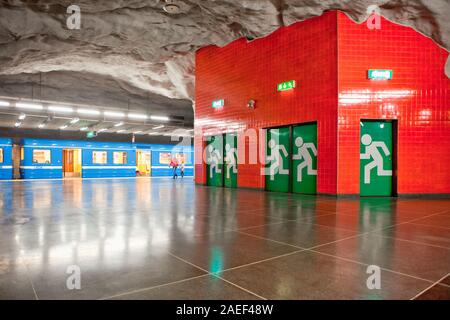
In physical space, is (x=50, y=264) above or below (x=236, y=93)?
below

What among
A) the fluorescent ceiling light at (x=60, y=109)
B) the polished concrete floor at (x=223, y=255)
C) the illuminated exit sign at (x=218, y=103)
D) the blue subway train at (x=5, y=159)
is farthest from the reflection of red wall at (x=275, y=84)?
the blue subway train at (x=5, y=159)

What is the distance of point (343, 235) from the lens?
Answer: 3.88m

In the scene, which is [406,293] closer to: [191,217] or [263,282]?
[263,282]

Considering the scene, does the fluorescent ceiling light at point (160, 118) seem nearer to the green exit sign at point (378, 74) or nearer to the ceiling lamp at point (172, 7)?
the ceiling lamp at point (172, 7)

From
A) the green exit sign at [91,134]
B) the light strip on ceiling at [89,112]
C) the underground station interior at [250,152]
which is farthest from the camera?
the green exit sign at [91,134]

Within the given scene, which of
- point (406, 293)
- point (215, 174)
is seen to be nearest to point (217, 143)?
point (215, 174)

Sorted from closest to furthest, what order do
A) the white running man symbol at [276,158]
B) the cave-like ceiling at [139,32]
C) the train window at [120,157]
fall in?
the cave-like ceiling at [139,32], the white running man symbol at [276,158], the train window at [120,157]

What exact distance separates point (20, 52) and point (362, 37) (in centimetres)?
1182

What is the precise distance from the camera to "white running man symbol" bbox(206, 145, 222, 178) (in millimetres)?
13328

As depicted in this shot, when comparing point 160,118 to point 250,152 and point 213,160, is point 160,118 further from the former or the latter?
point 250,152

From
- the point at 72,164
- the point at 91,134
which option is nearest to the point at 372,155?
the point at 91,134

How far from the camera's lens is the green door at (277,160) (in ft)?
34.0

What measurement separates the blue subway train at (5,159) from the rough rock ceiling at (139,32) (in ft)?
14.4

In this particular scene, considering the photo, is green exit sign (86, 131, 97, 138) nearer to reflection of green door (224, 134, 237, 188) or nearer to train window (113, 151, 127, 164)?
train window (113, 151, 127, 164)
